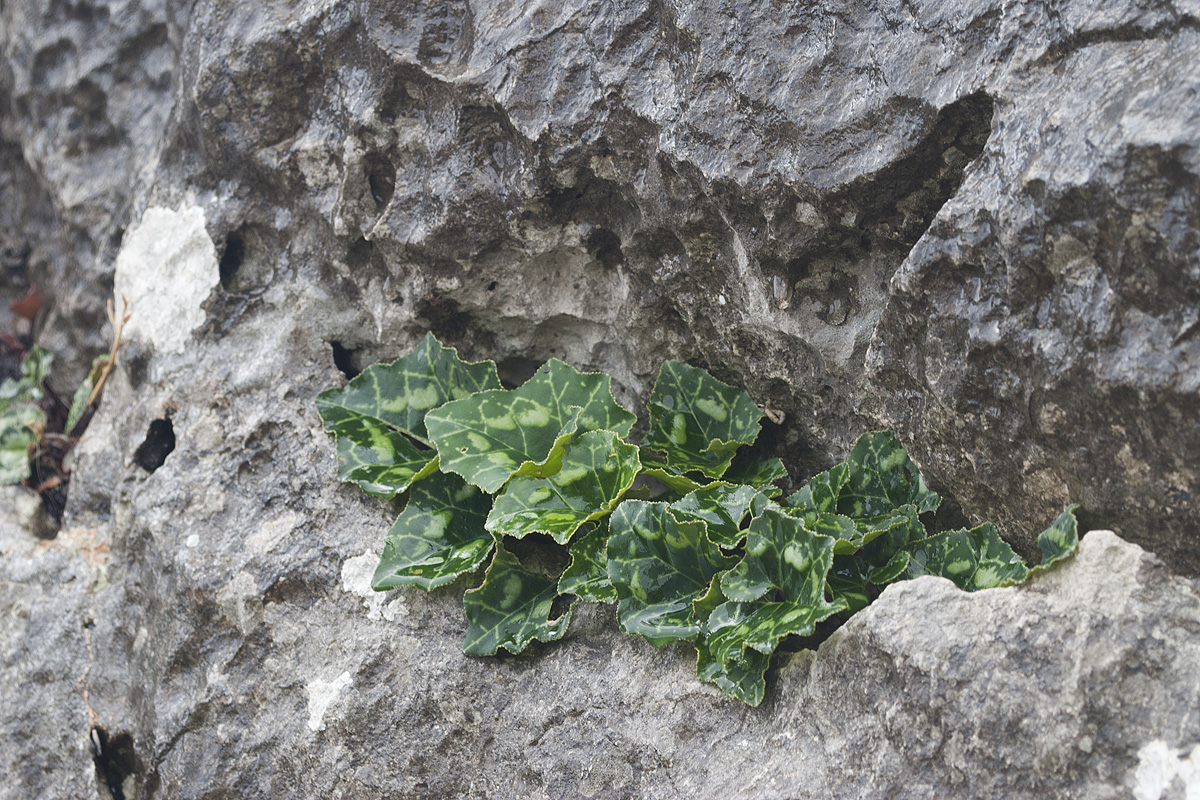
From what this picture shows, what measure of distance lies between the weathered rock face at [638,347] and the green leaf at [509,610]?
0.19ft

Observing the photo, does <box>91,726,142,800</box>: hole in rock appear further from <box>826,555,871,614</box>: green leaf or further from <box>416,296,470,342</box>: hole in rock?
<box>826,555,871,614</box>: green leaf

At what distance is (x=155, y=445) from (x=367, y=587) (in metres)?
0.86

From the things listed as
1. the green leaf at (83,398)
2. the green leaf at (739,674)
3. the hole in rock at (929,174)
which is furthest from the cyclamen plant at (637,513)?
the green leaf at (83,398)

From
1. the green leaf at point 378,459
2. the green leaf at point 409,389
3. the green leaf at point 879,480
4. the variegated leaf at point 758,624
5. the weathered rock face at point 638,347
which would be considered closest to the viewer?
the weathered rock face at point 638,347

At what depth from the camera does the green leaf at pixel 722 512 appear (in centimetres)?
167

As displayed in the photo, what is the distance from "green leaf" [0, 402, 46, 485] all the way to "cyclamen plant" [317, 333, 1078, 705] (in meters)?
1.36

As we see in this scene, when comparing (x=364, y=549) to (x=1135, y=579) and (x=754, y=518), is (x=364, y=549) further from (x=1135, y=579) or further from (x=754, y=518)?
(x=1135, y=579)

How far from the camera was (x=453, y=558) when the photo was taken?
189 cm

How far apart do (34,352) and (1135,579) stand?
11.8 ft

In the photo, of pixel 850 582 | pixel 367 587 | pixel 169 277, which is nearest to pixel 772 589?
pixel 850 582

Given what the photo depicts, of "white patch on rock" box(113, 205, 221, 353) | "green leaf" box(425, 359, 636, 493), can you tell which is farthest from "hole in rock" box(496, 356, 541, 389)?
"white patch on rock" box(113, 205, 221, 353)

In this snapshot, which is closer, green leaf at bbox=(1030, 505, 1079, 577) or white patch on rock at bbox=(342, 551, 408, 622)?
green leaf at bbox=(1030, 505, 1079, 577)

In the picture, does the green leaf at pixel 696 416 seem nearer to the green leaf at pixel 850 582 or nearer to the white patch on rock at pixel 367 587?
the green leaf at pixel 850 582

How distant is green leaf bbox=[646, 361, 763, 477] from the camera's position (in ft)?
6.59
